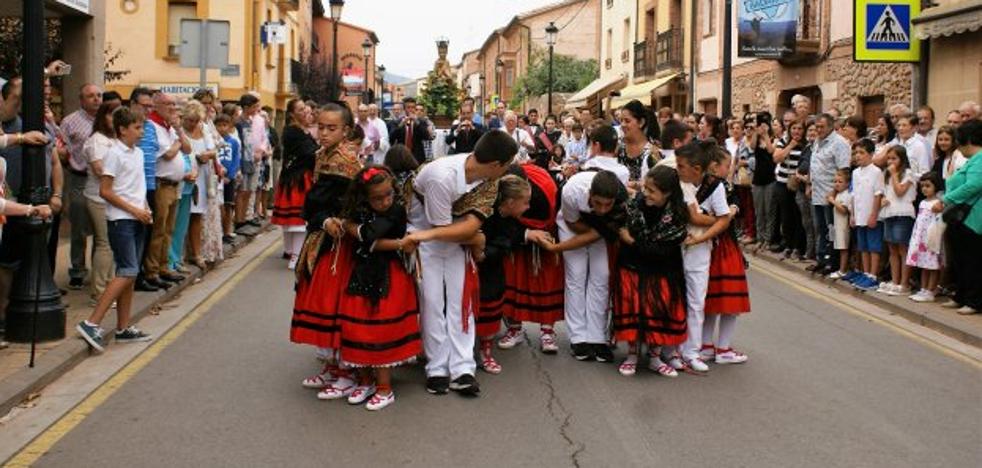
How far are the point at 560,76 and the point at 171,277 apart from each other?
46.9 m

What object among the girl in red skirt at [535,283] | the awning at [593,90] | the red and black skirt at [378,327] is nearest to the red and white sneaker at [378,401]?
the red and black skirt at [378,327]

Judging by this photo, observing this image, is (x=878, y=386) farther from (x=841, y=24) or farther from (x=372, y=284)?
(x=841, y=24)

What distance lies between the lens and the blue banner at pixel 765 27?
21.7 metres

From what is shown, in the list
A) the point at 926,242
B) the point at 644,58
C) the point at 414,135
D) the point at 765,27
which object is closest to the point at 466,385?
the point at 926,242

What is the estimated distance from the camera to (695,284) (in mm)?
7242

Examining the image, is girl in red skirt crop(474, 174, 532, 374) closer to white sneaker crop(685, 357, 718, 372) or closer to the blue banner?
white sneaker crop(685, 357, 718, 372)

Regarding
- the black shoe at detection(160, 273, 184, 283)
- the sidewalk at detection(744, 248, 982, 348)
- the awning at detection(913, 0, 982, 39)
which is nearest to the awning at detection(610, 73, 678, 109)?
the awning at detection(913, 0, 982, 39)

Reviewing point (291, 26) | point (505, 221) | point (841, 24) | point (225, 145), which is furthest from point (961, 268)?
point (291, 26)

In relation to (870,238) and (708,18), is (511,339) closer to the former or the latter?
(870,238)

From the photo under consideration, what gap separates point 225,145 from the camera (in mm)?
13586

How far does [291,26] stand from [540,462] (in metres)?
41.6

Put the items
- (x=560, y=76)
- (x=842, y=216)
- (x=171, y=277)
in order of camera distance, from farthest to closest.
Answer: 1. (x=560, y=76)
2. (x=842, y=216)
3. (x=171, y=277)

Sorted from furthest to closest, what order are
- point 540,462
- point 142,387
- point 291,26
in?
1. point 291,26
2. point 142,387
3. point 540,462

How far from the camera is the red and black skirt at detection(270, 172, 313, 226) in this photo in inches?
488
